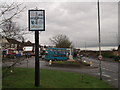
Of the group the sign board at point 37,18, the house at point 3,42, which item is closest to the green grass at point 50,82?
the house at point 3,42

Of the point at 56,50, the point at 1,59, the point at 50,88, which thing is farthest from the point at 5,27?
the point at 56,50

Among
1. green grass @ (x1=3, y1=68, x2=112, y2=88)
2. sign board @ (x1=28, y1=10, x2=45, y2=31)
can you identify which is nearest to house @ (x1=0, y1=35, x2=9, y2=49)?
green grass @ (x1=3, y1=68, x2=112, y2=88)

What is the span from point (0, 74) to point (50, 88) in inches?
101

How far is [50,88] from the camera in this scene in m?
8.16

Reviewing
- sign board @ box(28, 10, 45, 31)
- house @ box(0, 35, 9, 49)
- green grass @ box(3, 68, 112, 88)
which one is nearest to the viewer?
house @ box(0, 35, 9, 49)

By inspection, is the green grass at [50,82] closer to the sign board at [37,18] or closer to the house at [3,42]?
the house at [3,42]

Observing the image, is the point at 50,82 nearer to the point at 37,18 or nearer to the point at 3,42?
the point at 37,18

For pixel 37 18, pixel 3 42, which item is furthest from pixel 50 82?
pixel 3 42

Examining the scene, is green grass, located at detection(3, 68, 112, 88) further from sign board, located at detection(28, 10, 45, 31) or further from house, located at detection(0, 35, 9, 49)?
sign board, located at detection(28, 10, 45, 31)

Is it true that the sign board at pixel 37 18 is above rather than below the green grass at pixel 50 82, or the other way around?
above

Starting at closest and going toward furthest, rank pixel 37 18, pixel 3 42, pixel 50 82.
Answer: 1. pixel 3 42
2. pixel 37 18
3. pixel 50 82

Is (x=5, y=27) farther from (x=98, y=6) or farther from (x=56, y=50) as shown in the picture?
(x=56, y=50)

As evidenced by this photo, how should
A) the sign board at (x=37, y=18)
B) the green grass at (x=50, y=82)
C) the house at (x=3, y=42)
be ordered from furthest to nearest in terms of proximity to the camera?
1. the sign board at (x=37, y=18)
2. the green grass at (x=50, y=82)
3. the house at (x=3, y=42)

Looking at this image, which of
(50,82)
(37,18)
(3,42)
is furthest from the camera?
(50,82)
